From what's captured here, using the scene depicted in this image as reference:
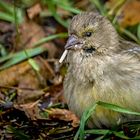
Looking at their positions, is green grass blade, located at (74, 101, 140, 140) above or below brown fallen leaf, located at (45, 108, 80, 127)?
above

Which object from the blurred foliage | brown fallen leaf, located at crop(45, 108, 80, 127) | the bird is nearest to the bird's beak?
the bird

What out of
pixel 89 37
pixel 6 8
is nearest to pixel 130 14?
pixel 6 8

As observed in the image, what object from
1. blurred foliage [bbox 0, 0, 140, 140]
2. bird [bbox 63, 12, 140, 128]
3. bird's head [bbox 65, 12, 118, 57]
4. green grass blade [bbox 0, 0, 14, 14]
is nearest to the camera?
bird [bbox 63, 12, 140, 128]

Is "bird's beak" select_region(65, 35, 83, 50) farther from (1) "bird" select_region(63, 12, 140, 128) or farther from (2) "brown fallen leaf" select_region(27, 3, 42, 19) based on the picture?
(2) "brown fallen leaf" select_region(27, 3, 42, 19)

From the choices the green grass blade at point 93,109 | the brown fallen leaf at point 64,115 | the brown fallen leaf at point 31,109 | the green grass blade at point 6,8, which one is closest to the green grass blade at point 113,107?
the green grass blade at point 93,109

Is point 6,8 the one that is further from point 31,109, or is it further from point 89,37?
point 89,37

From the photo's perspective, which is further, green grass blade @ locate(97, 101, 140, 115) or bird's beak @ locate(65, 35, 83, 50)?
bird's beak @ locate(65, 35, 83, 50)
